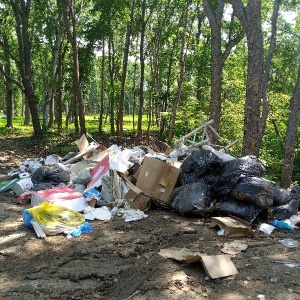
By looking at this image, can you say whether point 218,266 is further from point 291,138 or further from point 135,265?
point 291,138

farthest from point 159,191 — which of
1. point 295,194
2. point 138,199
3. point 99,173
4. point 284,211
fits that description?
point 295,194

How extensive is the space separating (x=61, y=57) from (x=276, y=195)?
14.2 m

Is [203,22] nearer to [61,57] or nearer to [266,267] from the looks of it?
[61,57]

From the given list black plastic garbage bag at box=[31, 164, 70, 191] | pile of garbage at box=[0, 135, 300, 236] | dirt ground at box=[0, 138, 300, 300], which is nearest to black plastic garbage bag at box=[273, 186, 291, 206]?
pile of garbage at box=[0, 135, 300, 236]

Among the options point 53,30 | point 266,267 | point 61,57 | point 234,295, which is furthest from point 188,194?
point 61,57

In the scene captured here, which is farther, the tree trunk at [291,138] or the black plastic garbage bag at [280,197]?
the tree trunk at [291,138]

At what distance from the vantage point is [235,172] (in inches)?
205

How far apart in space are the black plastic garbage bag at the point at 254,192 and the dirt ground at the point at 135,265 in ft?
1.34

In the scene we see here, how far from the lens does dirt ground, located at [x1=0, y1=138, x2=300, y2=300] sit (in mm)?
3023

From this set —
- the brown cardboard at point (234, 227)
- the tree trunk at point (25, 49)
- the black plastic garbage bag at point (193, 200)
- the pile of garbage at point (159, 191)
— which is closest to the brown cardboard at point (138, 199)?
the pile of garbage at point (159, 191)

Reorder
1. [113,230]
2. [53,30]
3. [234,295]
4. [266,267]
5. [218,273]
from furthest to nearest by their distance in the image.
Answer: [53,30]
[113,230]
[266,267]
[218,273]
[234,295]

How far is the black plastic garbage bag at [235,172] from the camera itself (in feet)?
17.0

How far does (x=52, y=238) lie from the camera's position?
4312mm

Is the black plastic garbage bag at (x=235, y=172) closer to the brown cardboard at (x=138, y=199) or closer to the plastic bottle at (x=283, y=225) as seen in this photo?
the plastic bottle at (x=283, y=225)
